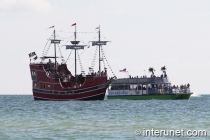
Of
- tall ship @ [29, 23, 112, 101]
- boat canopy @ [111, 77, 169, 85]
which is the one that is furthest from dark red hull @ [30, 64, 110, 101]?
boat canopy @ [111, 77, 169, 85]

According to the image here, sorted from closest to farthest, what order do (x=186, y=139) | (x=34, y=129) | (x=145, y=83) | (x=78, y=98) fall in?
1. (x=186, y=139)
2. (x=34, y=129)
3. (x=78, y=98)
4. (x=145, y=83)

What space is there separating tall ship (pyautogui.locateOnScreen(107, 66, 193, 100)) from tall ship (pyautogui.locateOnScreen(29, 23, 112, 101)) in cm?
822

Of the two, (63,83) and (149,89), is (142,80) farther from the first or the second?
(63,83)

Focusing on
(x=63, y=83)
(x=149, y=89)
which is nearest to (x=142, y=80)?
(x=149, y=89)

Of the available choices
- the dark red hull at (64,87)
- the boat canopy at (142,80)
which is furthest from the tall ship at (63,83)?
the boat canopy at (142,80)

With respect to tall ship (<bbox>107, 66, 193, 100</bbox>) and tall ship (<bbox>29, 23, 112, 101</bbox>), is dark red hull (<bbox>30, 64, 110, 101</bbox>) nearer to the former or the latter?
tall ship (<bbox>29, 23, 112, 101</bbox>)

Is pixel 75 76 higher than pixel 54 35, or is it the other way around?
pixel 54 35

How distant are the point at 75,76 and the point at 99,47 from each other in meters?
6.77

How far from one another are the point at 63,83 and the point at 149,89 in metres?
15.4

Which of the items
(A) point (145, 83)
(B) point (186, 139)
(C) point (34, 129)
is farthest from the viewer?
(A) point (145, 83)

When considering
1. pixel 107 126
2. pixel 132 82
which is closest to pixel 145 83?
pixel 132 82

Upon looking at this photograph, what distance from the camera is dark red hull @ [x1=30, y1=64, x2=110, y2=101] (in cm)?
9944

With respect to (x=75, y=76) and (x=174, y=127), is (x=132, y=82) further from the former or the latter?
(x=174, y=127)

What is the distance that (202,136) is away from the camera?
36312 mm
